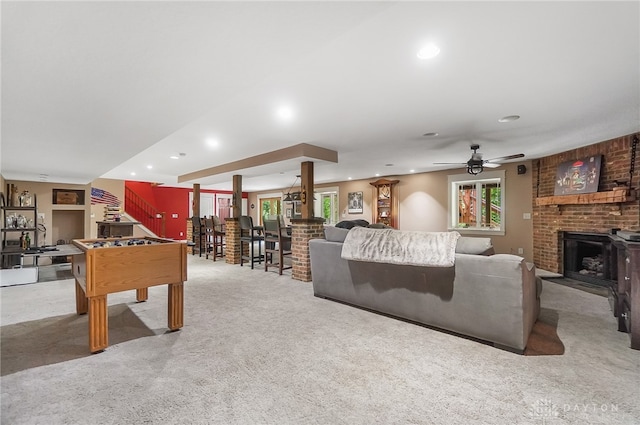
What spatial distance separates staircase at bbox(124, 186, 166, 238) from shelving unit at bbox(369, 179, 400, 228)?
306 inches

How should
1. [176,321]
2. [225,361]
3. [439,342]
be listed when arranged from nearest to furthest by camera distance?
[225,361] < [439,342] < [176,321]

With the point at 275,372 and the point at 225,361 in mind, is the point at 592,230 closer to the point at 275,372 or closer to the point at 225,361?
the point at 275,372

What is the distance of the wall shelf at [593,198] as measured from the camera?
13.2 ft

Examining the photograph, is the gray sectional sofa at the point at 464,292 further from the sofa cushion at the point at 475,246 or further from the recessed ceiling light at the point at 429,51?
the recessed ceiling light at the point at 429,51

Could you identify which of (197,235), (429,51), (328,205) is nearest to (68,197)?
(197,235)

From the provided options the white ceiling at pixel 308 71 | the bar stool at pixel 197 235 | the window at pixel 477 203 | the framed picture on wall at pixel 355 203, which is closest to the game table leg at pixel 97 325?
the white ceiling at pixel 308 71

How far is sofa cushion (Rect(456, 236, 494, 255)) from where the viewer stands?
248cm

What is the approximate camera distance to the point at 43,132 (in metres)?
2.99

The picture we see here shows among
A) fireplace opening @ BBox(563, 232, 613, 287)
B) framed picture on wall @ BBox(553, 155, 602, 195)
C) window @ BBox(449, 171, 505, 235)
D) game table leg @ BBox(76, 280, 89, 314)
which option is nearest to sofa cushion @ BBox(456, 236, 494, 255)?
fireplace opening @ BBox(563, 232, 613, 287)

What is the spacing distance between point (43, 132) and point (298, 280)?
3.71 metres

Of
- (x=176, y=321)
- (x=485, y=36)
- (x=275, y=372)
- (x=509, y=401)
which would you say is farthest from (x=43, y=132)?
(x=509, y=401)

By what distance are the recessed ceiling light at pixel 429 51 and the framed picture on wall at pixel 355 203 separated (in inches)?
285

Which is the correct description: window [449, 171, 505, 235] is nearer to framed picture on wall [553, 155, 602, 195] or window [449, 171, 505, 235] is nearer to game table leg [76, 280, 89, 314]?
framed picture on wall [553, 155, 602, 195]

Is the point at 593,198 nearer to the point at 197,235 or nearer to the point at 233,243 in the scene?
the point at 233,243
